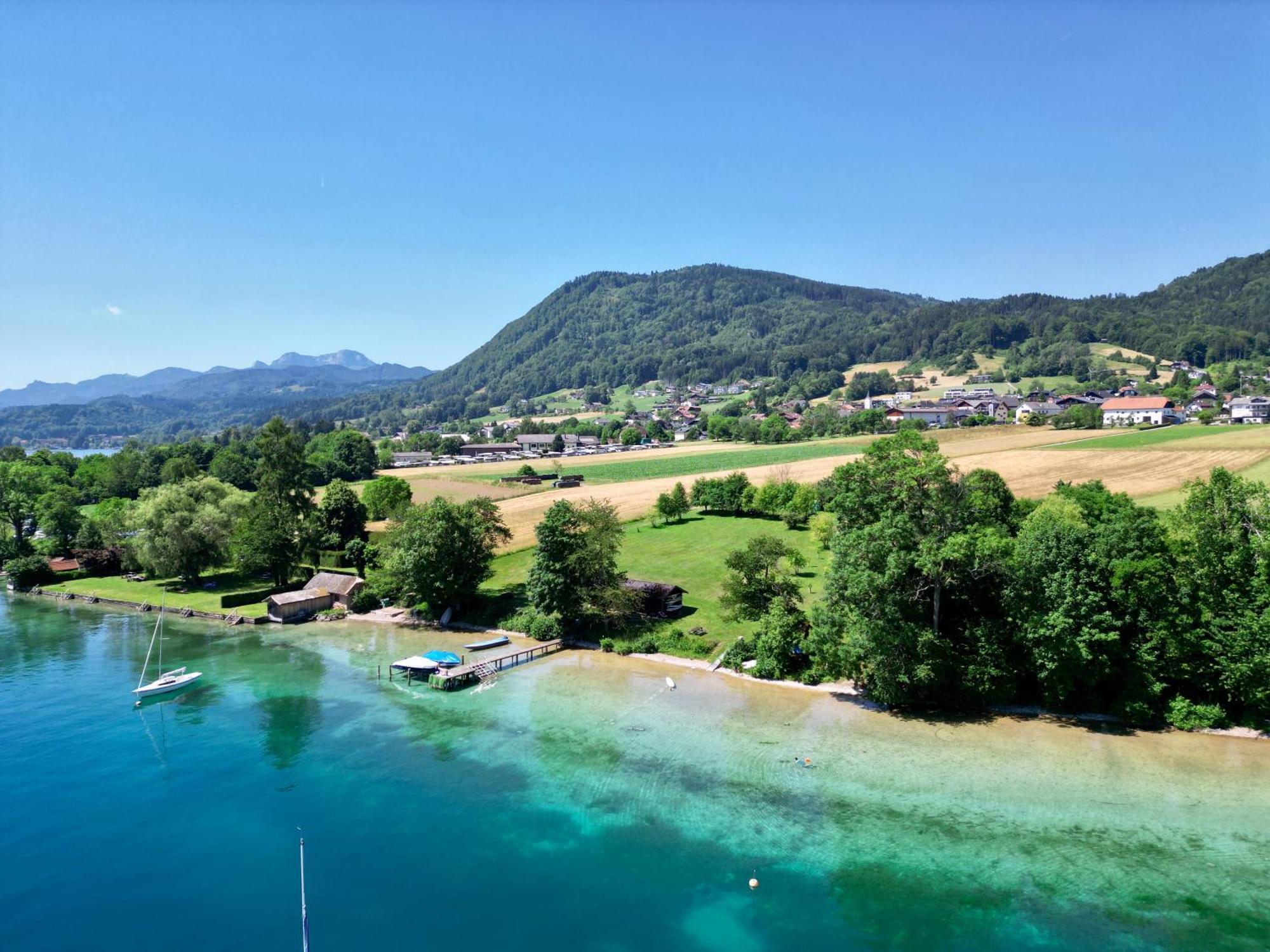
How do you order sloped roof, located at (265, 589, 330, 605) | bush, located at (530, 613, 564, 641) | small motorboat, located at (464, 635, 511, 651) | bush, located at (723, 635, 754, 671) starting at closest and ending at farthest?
1. bush, located at (723, 635, 754, 671)
2. small motorboat, located at (464, 635, 511, 651)
3. bush, located at (530, 613, 564, 641)
4. sloped roof, located at (265, 589, 330, 605)

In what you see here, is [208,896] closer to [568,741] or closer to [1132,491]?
[568,741]

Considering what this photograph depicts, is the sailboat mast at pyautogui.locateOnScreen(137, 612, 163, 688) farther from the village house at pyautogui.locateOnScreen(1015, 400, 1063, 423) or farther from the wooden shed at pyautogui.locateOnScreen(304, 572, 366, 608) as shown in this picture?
the village house at pyautogui.locateOnScreen(1015, 400, 1063, 423)

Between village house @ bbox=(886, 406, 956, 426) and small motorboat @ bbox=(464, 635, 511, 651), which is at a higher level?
village house @ bbox=(886, 406, 956, 426)

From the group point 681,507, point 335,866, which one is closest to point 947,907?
point 335,866

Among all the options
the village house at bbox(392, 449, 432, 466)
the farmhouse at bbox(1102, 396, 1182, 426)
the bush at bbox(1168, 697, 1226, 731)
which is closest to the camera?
the bush at bbox(1168, 697, 1226, 731)

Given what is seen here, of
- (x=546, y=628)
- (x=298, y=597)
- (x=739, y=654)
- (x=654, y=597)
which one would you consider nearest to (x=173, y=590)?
(x=298, y=597)

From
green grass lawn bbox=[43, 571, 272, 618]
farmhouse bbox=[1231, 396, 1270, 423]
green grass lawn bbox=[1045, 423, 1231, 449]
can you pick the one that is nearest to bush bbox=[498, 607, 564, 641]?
green grass lawn bbox=[43, 571, 272, 618]

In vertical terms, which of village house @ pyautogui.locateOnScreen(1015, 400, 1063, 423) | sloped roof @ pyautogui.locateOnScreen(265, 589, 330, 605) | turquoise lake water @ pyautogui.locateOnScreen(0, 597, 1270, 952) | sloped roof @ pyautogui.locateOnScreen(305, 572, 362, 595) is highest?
village house @ pyautogui.locateOnScreen(1015, 400, 1063, 423)

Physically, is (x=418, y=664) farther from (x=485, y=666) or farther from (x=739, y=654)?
(x=739, y=654)

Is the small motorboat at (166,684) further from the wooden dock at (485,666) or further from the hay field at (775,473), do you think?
the hay field at (775,473)
